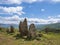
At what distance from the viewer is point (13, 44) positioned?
5366 cm

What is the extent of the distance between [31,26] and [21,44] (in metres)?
18.8

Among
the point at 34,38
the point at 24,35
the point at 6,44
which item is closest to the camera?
the point at 6,44

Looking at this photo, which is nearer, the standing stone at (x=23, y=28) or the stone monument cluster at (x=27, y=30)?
the stone monument cluster at (x=27, y=30)

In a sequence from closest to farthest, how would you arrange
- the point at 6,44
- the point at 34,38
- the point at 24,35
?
the point at 6,44, the point at 34,38, the point at 24,35

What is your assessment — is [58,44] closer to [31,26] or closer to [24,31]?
[31,26]

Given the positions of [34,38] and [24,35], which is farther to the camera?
[24,35]

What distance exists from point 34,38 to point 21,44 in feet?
47.9

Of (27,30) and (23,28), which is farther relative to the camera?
(23,28)

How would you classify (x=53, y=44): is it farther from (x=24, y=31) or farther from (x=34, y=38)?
(x=24, y=31)

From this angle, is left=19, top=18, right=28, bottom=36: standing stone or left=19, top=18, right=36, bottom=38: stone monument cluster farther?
left=19, top=18, right=28, bottom=36: standing stone

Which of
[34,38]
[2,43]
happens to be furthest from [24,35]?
[2,43]

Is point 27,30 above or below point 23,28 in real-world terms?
below

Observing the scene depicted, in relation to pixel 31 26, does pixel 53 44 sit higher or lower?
lower

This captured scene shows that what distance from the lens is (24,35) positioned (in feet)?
246
